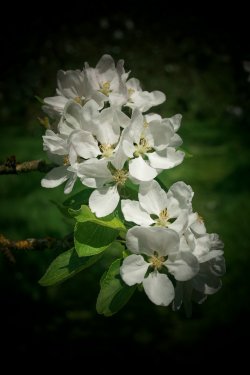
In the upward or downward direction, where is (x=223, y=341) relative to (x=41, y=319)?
downward

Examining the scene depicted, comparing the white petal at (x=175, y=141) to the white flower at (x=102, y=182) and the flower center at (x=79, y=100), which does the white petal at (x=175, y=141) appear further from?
the flower center at (x=79, y=100)

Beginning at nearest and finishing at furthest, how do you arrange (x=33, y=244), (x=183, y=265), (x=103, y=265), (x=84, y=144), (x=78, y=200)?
(x=183, y=265) < (x=84, y=144) < (x=78, y=200) < (x=33, y=244) < (x=103, y=265)

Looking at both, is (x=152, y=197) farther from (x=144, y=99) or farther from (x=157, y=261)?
(x=144, y=99)

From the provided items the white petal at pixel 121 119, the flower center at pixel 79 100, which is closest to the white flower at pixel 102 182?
→ the white petal at pixel 121 119

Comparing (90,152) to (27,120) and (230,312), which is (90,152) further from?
(27,120)

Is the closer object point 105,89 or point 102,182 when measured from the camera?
point 102,182

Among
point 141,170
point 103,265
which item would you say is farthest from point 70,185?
point 103,265

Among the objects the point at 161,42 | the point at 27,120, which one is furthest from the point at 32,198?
the point at 161,42

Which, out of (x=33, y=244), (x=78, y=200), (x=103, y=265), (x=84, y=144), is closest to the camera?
(x=84, y=144)

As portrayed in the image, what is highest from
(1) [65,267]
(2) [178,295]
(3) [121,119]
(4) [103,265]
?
(3) [121,119]
